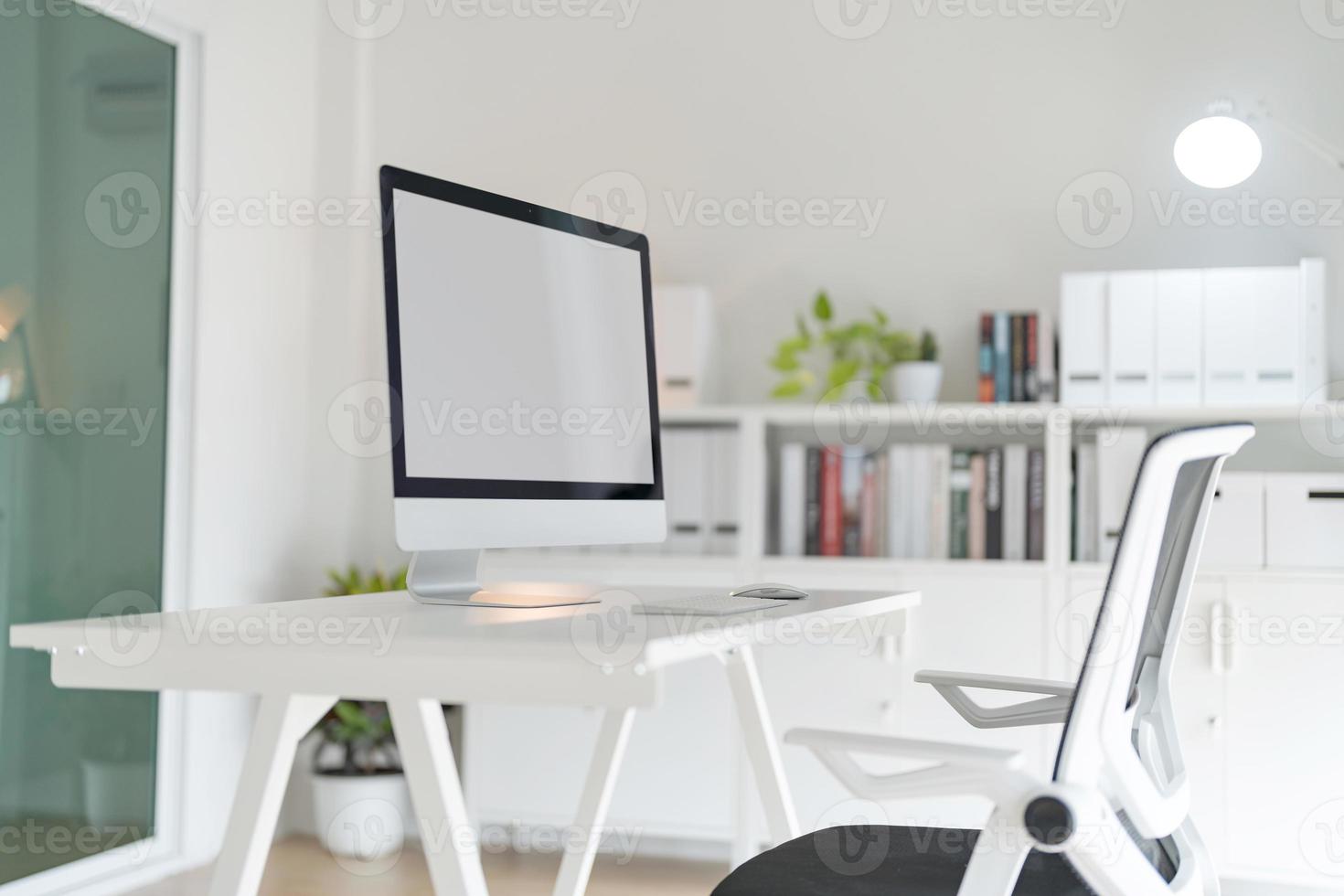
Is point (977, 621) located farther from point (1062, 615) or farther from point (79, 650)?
point (79, 650)

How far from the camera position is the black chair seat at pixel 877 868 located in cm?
127

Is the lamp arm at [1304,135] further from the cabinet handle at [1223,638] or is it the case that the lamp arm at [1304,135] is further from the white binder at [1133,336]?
the cabinet handle at [1223,638]

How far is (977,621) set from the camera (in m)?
2.89

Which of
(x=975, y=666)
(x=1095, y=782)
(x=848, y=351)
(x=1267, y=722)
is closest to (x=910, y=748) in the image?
(x=1095, y=782)

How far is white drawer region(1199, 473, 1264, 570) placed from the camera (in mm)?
2777

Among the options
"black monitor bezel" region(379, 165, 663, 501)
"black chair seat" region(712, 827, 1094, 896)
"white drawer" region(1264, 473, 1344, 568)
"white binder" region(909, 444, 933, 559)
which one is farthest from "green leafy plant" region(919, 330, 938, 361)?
"black chair seat" region(712, 827, 1094, 896)

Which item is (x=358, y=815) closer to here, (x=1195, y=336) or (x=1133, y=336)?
(x=1133, y=336)

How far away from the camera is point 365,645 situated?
1.12 meters

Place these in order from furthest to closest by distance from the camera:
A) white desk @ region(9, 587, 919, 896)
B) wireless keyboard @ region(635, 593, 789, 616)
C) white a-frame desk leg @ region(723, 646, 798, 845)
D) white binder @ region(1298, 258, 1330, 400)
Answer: white binder @ region(1298, 258, 1330, 400) → white a-frame desk leg @ region(723, 646, 798, 845) → wireless keyboard @ region(635, 593, 789, 616) → white desk @ region(9, 587, 919, 896)

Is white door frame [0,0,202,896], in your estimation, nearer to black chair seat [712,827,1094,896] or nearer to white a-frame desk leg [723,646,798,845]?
white a-frame desk leg [723,646,798,845]

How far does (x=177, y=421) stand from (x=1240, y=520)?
244 cm

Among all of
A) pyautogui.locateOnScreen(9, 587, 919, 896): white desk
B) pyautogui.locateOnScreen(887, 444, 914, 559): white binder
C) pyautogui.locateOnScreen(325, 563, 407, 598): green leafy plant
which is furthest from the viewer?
pyautogui.locateOnScreen(325, 563, 407, 598): green leafy plant

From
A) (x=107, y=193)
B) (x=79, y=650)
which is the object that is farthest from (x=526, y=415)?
(x=107, y=193)

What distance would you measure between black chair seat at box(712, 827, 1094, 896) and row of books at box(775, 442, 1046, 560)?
1.49m
